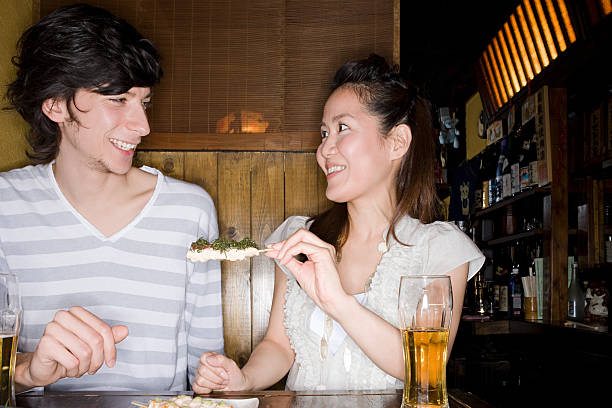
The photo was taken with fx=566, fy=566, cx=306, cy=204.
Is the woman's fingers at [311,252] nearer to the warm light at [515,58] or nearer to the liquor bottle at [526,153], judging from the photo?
the liquor bottle at [526,153]

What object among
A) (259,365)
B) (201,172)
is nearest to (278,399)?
(259,365)

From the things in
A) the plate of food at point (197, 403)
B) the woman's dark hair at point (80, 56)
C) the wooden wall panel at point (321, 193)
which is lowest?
the plate of food at point (197, 403)

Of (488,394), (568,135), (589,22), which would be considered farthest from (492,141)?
(488,394)

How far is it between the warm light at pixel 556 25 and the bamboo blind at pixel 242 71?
71.5 inches

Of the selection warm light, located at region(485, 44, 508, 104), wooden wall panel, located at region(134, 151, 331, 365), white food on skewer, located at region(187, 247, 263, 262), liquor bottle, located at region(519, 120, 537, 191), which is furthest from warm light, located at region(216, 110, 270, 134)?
warm light, located at region(485, 44, 508, 104)

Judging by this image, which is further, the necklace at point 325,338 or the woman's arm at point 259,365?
the necklace at point 325,338

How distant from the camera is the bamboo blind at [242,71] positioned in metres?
2.85

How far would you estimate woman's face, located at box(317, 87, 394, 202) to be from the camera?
6.22ft

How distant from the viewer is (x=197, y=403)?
1.29m

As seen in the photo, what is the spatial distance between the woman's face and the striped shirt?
0.61m

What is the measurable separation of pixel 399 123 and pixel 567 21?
2281 mm

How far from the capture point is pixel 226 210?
9.41 feet

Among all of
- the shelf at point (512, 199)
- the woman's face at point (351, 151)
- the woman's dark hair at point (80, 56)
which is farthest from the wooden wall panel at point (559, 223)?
the woman's dark hair at point (80, 56)

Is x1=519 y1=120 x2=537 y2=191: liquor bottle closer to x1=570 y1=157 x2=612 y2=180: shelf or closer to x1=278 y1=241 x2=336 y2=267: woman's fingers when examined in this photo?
x1=570 y1=157 x2=612 y2=180: shelf
